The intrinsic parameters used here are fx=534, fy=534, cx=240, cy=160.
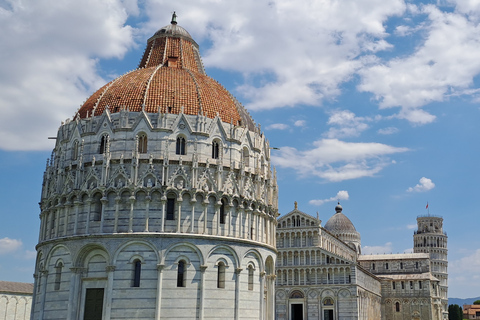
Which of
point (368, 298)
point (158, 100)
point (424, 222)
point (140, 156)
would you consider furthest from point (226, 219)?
point (424, 222)

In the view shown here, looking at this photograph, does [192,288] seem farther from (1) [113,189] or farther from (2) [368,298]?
(2) [368,298]

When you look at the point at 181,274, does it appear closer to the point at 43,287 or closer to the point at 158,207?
the point at 158,207

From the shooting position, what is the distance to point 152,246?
39188mm

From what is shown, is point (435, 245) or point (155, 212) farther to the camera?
point (435, 245)

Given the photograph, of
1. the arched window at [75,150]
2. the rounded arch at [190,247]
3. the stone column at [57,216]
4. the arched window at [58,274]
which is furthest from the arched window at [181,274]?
the arched window at [75,150]

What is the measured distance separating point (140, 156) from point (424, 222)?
113186 millimetres

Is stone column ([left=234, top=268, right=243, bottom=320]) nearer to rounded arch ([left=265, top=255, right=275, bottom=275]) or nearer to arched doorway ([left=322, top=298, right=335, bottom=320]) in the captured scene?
rounded arch ([left=265, top=255, right=275, bottom=275])

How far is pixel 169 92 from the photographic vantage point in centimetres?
4534

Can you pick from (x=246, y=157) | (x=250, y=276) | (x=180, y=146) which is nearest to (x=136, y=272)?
(x=250, y=276)

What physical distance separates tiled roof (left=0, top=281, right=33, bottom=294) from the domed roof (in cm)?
6427

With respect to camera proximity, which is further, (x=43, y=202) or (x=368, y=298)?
(x=368, y=298)

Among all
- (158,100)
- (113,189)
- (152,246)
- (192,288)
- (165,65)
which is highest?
(165,65)

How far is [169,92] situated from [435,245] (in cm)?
10904

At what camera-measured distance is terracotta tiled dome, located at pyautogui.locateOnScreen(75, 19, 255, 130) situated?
1756 inches
